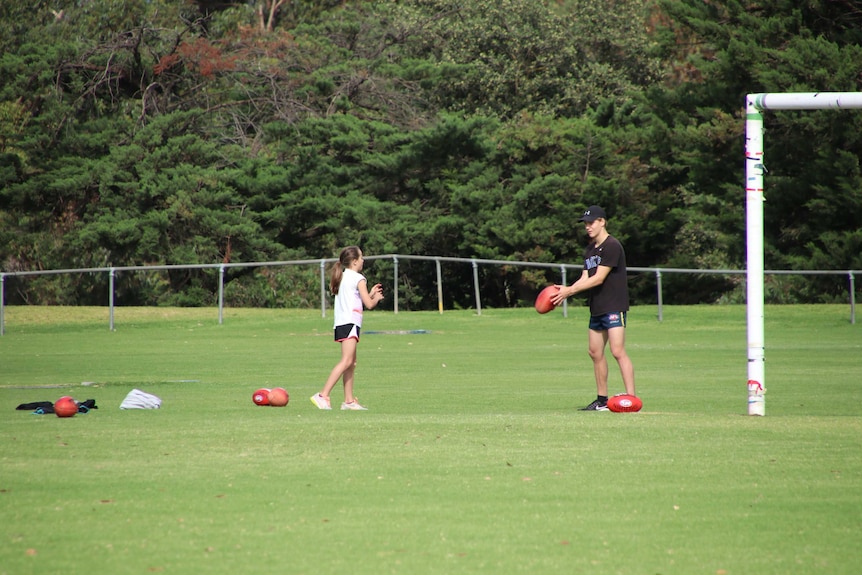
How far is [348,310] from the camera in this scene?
490 inches

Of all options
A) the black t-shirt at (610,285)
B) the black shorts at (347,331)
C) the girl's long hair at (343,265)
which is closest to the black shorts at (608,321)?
the black t-shirt at (610,285)

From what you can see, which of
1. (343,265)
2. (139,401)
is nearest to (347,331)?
(343,265)

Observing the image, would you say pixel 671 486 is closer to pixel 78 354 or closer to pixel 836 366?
pixel 836 366

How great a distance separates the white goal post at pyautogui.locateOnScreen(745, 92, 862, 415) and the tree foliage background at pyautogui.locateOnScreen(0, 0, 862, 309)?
2582 cm

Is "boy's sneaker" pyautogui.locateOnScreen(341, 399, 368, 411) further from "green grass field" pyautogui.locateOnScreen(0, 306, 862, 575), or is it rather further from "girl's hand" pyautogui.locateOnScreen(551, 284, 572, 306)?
"girl's hand" pyautogui.locateOnScreen(551, 284, 572, 306)

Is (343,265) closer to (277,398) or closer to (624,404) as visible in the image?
(277,398)

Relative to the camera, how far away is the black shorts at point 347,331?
12.4m

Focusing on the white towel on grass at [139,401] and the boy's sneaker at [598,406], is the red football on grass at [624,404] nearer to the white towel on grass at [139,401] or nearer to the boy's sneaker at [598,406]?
the boy's sneaker at [598,406]

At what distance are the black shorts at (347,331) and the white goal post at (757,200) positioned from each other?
3.96 m

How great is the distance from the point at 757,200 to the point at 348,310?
423 centimetres

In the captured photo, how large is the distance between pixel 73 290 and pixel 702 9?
22.2m

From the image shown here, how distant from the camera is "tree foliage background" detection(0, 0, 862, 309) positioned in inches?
1490

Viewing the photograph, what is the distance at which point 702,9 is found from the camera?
38688 millimetres

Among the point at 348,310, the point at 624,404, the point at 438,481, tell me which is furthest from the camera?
the point at 348,310
